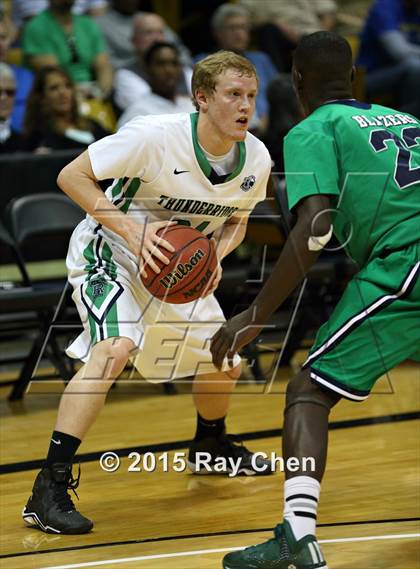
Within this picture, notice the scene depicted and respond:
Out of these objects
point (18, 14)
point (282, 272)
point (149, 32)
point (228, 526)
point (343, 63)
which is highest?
point (18, 14)

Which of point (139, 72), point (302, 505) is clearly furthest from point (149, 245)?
point (139, 72)

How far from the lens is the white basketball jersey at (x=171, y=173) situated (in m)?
4.62

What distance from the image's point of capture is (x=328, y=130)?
3652mm

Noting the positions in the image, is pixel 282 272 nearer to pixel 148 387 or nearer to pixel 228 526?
pixel 228 526

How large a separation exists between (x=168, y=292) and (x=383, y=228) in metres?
1.20

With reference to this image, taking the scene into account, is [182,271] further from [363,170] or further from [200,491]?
[363,170]

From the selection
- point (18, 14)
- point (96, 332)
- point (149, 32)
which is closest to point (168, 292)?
point (96, 332)

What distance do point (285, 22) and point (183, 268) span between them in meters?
7.30

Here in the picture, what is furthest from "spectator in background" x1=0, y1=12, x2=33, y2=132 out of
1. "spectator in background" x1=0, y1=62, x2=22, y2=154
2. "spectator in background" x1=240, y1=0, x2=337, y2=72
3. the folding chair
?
"spectator in background" x1=240, y1=0, x2=337, y2=72

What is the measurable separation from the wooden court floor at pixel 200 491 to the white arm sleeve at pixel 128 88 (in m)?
3.38

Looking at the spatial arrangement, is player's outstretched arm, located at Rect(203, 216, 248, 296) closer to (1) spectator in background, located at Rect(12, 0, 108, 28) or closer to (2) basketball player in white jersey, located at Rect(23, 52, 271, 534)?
(2) basketball player in white jersey, located at Rect(23, 52, 271, 534)

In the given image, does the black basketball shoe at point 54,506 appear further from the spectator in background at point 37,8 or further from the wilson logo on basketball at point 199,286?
the spectator in background at point 37,8

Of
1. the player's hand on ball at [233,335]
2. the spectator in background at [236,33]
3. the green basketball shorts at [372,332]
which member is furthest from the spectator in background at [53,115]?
the green basketball shorts at [372,332]

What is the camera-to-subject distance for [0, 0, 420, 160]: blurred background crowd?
8438mm
